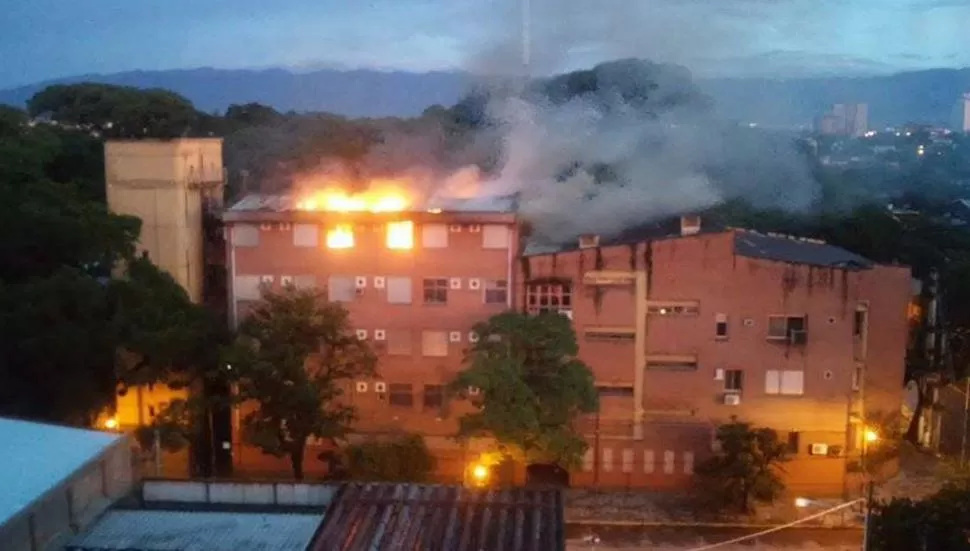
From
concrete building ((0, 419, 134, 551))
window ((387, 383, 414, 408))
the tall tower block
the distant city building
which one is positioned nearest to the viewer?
concrete building ((0, 419, 134, 551))

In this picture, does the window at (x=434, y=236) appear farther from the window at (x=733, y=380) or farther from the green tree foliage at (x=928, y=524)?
the green tree foliage at (x=928, y=524)

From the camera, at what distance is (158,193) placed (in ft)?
78.5

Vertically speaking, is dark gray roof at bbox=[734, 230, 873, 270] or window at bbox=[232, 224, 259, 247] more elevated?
window at bbox=[232, 224, 259, 247]

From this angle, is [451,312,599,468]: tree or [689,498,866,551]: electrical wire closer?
[451,312,599,468]: tree

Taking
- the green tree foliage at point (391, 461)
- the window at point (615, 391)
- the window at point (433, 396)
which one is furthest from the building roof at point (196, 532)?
the window at point (615, 391)

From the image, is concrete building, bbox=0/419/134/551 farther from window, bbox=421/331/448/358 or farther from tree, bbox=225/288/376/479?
window, bbox=421/331/448/358

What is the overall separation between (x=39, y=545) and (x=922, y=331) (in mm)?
22662

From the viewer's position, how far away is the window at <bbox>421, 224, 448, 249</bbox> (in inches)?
902

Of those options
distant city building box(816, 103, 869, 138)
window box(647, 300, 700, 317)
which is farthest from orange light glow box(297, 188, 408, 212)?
distant city building box(816, 103, 869, 138)

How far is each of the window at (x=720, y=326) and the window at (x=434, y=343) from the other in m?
6.13

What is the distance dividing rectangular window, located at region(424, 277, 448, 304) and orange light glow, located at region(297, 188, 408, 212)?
2.05 m

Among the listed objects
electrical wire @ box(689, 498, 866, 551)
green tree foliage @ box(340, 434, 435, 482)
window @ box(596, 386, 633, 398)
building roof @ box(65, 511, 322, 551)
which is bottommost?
electrical wire @ box(689, 498, 866, 551)

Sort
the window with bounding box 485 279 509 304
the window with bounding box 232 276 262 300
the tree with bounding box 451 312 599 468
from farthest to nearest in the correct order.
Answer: the window with bounding box 232 276 262 300 → the window with bounding box 485 279 509 304 → the tree with bounding box 451 312 599 468

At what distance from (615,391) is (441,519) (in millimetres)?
11176
